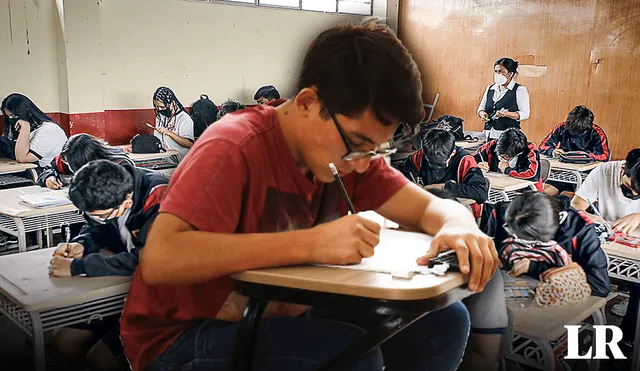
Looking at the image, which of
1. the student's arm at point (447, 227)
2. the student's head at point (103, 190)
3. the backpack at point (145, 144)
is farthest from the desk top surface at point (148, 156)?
the student's arm at point (447, 227)

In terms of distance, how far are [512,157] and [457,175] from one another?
12.5 inches

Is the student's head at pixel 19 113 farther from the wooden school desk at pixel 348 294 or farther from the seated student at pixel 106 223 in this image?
the wooden school desk at pixel 348 294

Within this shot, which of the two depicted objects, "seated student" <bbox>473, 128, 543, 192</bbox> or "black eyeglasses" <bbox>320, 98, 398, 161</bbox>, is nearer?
"black eyeglasses" <bbox>320, 98, 398, 161</bbox>

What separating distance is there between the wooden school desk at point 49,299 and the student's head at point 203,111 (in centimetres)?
292

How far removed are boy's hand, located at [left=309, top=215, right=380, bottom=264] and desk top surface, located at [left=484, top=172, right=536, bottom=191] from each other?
1.85 m

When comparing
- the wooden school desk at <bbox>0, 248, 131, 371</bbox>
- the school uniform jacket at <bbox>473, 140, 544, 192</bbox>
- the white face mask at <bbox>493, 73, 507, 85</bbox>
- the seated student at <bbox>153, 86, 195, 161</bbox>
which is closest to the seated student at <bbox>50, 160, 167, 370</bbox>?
the wooden school desk at <bbox>0, 248, 131, 371</bbox>

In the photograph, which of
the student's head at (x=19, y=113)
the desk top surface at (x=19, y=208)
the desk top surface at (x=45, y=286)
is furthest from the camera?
A: the student's head at (x=19, y=113)

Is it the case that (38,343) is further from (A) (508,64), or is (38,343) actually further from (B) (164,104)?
(B) (164,104)

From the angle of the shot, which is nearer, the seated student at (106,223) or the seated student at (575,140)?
the seated student at (106,223)

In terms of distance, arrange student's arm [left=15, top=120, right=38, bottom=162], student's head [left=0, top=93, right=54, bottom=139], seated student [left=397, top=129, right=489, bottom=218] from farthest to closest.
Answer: student's head [left=0, top=93, right=54, bottom=139] → student's arm [left=15, top=120, right=38, bottom=162] → seated student [left=397, top=129, right=489, bottom=218]

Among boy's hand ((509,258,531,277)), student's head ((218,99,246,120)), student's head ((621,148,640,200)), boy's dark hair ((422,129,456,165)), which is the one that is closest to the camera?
boy's hand ((509,258,531,277))

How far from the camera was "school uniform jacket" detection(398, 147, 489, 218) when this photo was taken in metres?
2.60

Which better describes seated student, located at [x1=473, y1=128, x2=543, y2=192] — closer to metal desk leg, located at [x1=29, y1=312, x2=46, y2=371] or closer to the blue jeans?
metal desk leg, located at [x1=29, y1=312, x2=46, y2=371]

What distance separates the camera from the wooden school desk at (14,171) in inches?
132
